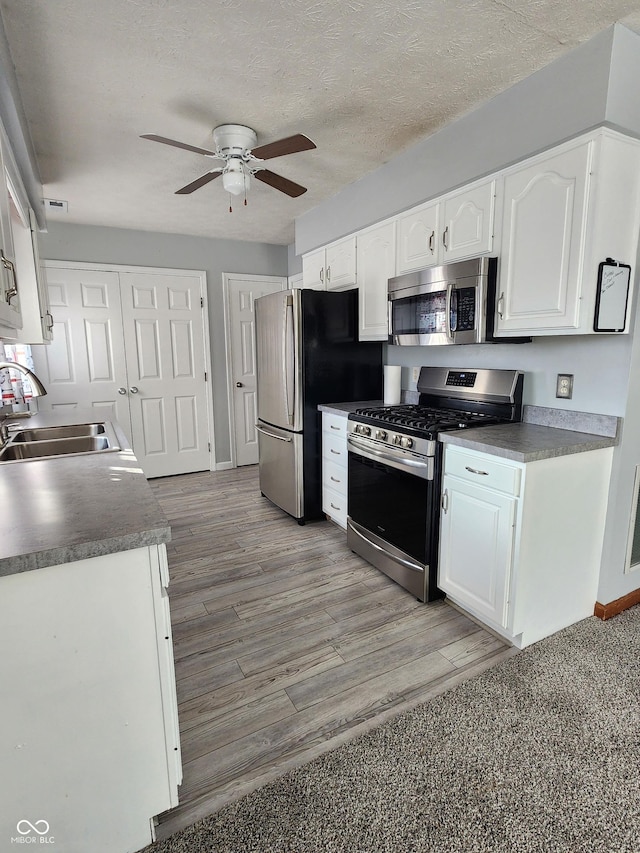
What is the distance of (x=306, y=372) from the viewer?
3.33m

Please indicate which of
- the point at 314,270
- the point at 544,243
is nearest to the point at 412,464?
the point at 544,243

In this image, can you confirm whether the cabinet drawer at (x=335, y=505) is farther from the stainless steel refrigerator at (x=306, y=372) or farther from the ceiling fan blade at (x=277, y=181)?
the ceiling fan blade at (x=277, y=181)

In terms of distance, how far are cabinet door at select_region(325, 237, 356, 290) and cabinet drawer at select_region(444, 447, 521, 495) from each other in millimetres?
1810

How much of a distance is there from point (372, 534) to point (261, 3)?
254cm

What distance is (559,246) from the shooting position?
195cm

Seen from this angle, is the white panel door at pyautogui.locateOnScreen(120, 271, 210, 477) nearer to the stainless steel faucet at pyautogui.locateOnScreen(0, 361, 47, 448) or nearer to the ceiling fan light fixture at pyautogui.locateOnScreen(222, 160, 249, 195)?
the stainless steel faucet at pyautogui.locateOnScreen(0, 361, 47, 448)

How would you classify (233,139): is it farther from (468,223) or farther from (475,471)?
(475,471)

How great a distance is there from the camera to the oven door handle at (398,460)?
2.26 m

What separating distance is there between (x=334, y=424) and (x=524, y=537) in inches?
64.2

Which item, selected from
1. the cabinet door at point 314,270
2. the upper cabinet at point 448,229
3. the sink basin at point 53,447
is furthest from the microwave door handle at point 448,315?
the sink basin at point 53,447

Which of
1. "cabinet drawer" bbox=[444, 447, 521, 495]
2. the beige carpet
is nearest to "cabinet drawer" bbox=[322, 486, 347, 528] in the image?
"cabinet drawer" bbox=[444, 447, 521, 495]

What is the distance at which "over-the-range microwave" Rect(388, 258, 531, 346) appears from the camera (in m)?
2.27

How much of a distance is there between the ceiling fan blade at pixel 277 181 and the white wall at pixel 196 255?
94.0 inches

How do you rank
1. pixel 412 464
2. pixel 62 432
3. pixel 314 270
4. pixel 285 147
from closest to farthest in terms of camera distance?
pixel 285 147 → pixel 412 464 → pixel 62 432 → pixel 314 270
